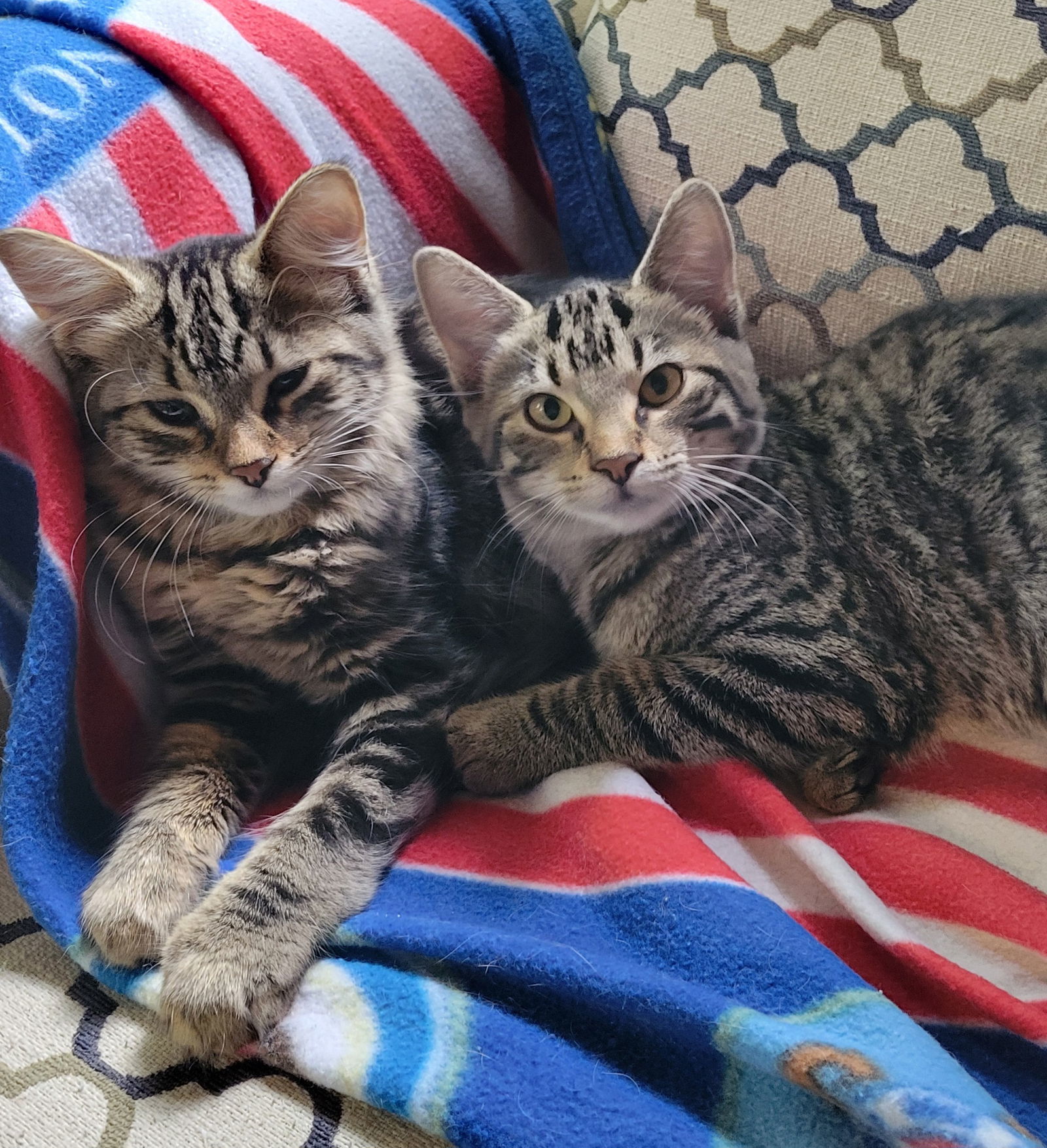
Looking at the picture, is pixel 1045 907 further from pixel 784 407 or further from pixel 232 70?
pixel 232 70

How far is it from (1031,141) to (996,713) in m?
0.70

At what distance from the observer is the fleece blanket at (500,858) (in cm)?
77

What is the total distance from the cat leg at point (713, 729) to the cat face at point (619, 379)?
212 millimetres

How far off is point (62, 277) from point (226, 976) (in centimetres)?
72

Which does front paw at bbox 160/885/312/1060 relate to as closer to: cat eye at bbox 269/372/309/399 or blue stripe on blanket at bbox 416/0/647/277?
cat eye at bbox 269/372/309/399

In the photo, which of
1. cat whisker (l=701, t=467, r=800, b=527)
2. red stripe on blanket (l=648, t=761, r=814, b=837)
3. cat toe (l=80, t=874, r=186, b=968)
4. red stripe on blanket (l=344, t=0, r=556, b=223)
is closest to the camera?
cat toe (l=80, t=874, r=186, b=968)

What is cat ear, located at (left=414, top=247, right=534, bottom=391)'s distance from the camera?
113 cm

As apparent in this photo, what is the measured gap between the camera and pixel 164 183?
3.82 feet

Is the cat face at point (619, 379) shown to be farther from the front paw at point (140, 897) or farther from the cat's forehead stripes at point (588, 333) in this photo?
the front paw at point (140, 897)

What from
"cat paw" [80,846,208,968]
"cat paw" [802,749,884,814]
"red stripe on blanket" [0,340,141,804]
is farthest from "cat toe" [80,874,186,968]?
"cat paw" [802,749,884,814]

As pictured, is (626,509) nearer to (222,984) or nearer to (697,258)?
(697,258)

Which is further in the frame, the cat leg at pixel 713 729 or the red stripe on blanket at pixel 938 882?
the cat leg at pixel 713 729

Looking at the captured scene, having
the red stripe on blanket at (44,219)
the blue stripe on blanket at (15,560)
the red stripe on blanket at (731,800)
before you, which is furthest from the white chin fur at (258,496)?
the red stripe on blanket at (731,800)

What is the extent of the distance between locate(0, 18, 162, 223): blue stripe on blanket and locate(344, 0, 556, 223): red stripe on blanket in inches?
16.3
